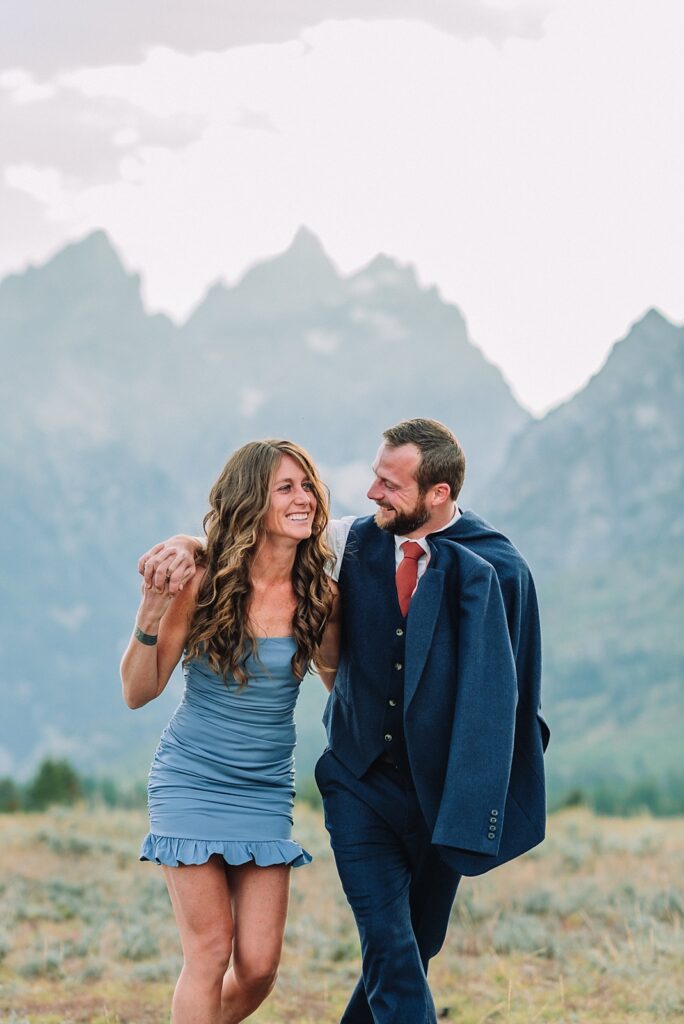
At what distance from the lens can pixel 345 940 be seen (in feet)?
22.6

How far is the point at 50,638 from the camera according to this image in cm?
18388

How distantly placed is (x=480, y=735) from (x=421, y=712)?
8.0 inches

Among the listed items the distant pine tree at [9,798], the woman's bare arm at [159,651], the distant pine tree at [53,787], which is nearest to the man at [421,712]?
the woman's bare arm at [159,651]

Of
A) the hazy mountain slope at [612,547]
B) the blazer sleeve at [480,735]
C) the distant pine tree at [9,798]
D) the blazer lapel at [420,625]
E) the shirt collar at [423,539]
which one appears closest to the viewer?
the blazer sleeve at [480,735]

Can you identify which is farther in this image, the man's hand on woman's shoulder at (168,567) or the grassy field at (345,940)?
the grassy field at (345,940)

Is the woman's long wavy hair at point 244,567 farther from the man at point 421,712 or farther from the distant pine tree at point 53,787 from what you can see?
the distant pine tree at point 53,787

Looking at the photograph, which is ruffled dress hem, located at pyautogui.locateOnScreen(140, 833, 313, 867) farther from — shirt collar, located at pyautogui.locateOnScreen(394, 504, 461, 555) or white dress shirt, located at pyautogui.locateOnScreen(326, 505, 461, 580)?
shirt collar, located at pyautogui.locateOnScreen(394, 504, 461, 555)

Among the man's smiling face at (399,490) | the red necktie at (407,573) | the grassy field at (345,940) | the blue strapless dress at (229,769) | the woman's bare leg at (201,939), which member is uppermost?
the man's smiling face at (399,490)

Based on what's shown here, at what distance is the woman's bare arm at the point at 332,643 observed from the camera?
13.1 feet

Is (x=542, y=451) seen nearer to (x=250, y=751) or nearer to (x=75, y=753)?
(x=75, y=753)

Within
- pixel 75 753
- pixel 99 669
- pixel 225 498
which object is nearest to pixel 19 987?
pixel 225 498

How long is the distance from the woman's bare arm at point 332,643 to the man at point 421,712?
0.04 metres

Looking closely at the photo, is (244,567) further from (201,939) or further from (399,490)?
(201,939)

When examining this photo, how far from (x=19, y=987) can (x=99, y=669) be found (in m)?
181
